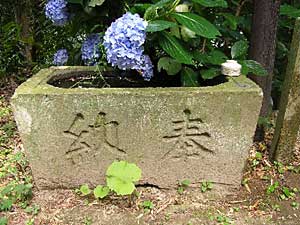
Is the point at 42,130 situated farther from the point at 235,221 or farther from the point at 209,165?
the point at 235,221

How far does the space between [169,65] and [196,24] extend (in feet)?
0.72

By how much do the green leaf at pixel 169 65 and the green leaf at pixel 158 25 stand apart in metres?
0.18

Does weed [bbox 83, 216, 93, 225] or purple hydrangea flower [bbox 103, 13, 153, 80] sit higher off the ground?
purple hydrangea flower [bbox 103, 13, 153, 80]

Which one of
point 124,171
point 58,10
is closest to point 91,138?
point 124,171

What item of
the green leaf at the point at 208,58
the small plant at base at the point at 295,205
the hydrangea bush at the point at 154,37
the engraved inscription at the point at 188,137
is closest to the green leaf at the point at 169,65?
the hydrangea bush at the point at 154,37

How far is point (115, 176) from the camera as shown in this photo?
1.55m

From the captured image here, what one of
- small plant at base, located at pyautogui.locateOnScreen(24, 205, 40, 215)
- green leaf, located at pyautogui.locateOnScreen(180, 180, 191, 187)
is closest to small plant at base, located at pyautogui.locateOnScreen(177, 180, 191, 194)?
green leaf, located at pyautogui.locateOnScreen(180, 180, 191, 187)

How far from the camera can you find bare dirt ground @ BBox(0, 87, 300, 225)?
1.58 m

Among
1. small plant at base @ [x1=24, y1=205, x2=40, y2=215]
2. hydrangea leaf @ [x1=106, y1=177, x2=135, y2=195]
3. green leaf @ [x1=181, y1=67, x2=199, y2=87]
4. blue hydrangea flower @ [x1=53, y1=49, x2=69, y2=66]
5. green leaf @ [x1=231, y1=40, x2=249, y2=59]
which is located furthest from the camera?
blue hydrangea flower @ [x1=53, y1=49, x2=69, y2=66]

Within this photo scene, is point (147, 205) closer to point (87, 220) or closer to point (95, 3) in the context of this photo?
point (87, 220)

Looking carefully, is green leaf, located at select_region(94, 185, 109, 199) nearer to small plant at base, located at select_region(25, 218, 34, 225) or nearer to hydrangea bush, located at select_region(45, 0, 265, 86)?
small plant at base, located at select_region(25, 218, 34, 225)

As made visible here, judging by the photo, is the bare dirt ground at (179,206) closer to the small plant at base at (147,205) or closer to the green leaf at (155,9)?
the small plant at base at (147,205)

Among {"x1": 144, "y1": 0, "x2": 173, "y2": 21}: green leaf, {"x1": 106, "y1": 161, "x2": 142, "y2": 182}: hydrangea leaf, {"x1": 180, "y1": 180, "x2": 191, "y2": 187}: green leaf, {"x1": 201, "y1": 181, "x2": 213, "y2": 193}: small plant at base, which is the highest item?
{"x1": 144, "y1": 0, "x2": 173, "y2": 21}: green leaf

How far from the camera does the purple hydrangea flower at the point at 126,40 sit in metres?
1.56
